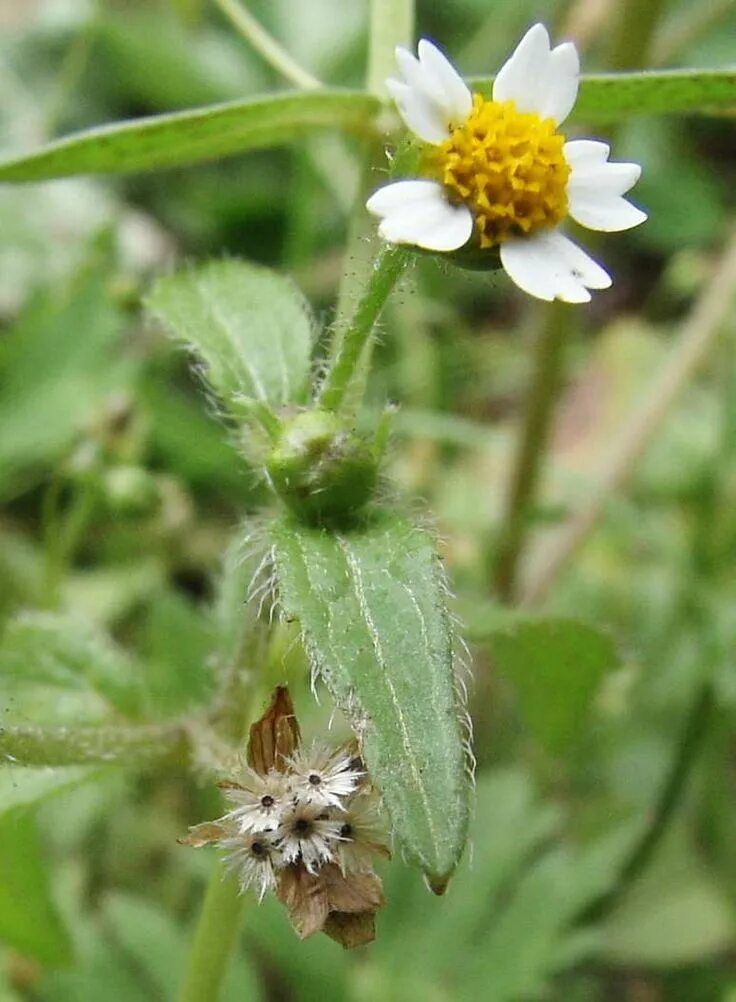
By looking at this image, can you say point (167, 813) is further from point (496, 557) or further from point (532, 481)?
point (532, 481)

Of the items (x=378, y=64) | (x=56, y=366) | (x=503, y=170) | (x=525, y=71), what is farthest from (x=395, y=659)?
(x=56, y=366)

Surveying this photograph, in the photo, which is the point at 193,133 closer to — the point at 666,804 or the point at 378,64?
the point at 378,64

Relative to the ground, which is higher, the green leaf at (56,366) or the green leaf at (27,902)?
the green leaf at (56,366)

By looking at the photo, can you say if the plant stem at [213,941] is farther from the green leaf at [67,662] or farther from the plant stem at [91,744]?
the green leaf at [67,662]

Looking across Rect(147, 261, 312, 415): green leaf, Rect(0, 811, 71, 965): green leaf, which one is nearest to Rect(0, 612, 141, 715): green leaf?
Rect(0, 811, 71, 965): green leaf

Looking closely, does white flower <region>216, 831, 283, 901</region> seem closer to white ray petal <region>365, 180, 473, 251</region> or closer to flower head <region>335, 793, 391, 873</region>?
flower head <region>335, 793, 391, 873</region>

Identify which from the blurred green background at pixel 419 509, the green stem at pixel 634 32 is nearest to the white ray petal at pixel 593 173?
the blurred green background at pixel 419 509
